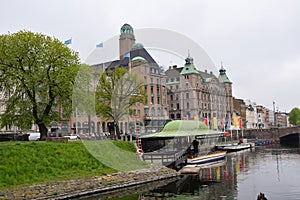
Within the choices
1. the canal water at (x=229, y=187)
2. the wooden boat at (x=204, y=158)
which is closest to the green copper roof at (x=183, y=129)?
the wooden boat at (x=204, y=158)

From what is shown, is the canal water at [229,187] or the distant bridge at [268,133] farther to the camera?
the distant bridge at [268,133]

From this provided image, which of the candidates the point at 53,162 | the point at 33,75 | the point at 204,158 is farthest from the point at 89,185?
the point at 204,158

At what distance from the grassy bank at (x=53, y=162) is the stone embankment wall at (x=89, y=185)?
2.89 ft

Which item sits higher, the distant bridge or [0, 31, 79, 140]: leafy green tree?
[0, 31, 79, 140]: leafy green tree

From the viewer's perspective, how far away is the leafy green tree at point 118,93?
6119cm

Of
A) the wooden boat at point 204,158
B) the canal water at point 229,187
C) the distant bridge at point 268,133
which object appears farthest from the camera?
the distant bridge at point 268,133

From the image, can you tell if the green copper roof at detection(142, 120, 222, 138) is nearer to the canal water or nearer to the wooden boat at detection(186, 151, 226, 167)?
the wooden boat at detection(186, 151, 226, 167)

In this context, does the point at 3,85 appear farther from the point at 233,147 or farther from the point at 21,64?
the point at 233,147

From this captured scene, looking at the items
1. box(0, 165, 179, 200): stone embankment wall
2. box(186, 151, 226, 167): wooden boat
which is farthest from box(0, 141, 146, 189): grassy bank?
box(186, 151, 226, 167): wooden boat

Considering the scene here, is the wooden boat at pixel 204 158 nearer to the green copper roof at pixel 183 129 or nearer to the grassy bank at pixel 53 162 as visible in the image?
the green copper roof at pixel 183 129

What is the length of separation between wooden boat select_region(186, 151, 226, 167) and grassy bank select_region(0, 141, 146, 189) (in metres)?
9.67

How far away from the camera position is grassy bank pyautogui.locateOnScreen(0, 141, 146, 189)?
29663mm

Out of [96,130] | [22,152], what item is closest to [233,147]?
[96,130]

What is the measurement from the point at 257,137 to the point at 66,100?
95272mm
